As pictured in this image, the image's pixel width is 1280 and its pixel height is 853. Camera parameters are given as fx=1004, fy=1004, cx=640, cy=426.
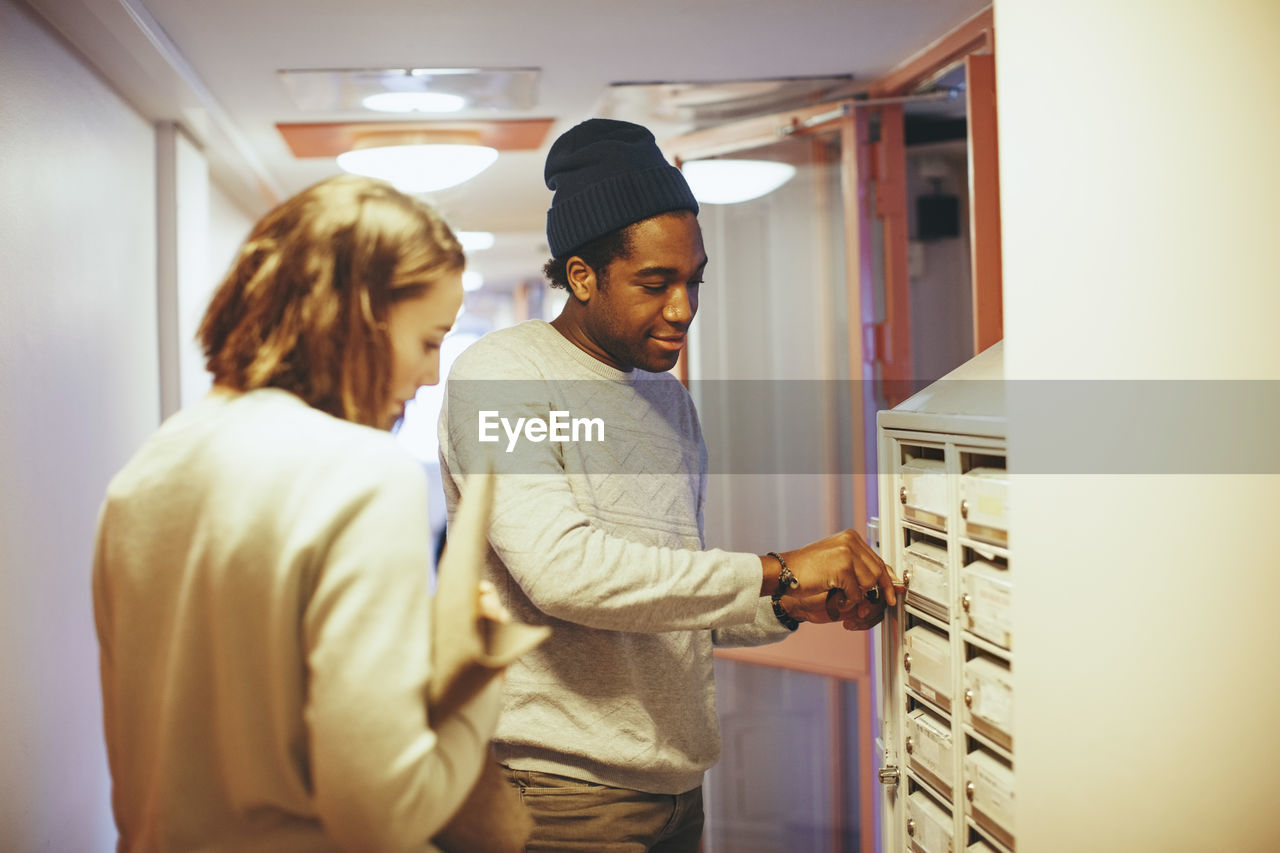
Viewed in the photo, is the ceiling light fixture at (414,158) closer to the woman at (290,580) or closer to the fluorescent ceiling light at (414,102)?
the fluorescent ceiling light at (414,102)

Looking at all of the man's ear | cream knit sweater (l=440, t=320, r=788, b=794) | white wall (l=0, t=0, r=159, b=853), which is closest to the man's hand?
cream knit sweater (l=440, t=320, r=788, b=794)

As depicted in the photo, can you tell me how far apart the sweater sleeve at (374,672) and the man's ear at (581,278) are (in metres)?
0.72

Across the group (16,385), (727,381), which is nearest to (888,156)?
(727,381)

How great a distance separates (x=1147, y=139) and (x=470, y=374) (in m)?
0.86

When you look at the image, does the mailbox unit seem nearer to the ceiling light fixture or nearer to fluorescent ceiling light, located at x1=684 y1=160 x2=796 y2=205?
fluorescent ceiling light, located at x1=684 y1=160 x2=796 y2=205

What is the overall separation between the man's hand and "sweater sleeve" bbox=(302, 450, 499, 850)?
0.71 meters

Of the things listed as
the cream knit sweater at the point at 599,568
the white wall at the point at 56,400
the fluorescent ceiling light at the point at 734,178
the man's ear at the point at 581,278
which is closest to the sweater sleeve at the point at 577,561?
the cream knit sweater at the point at 599,568

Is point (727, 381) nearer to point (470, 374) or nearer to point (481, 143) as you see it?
point (481, 143)

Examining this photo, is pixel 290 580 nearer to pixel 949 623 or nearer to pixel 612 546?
pixel 612 546

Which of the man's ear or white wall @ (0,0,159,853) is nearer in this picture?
the man's ear

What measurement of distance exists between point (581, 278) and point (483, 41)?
1.09 metres

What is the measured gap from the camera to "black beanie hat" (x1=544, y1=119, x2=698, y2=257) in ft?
4.73

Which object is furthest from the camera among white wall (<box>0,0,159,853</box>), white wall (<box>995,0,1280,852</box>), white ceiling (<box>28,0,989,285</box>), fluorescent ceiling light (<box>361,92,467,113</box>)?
fluorescent ceiling light (<box>361,92,467,113</box>)
